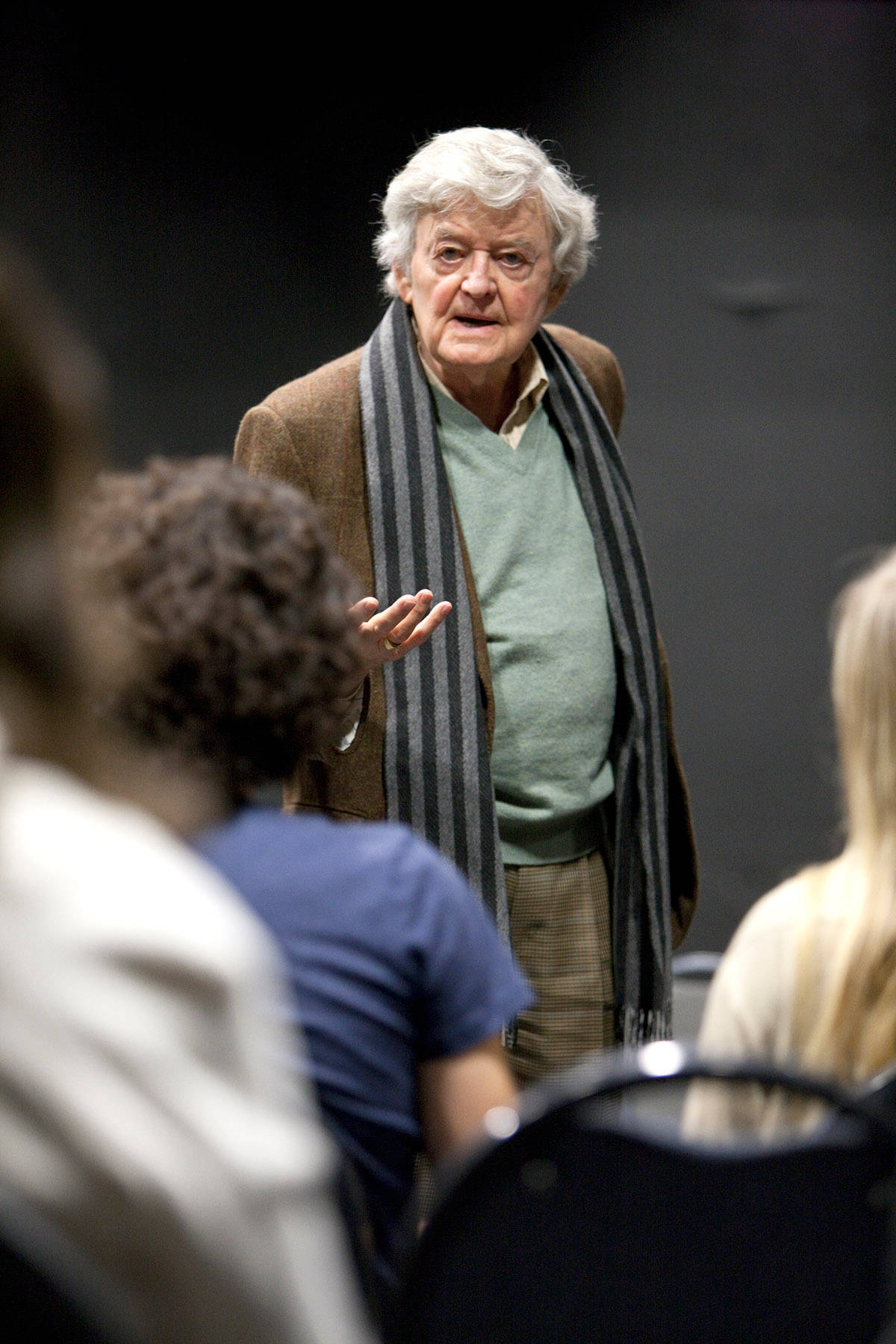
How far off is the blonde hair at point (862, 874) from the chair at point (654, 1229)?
0.65 ft

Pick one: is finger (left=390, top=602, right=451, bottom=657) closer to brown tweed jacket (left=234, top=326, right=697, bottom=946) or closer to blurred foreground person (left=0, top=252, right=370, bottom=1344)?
brown tweed jacket (left=234, top=326, right=697, bottom=946)

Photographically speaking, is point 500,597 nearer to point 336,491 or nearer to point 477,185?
point 336,491

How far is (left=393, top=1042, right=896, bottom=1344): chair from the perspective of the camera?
0.92 m

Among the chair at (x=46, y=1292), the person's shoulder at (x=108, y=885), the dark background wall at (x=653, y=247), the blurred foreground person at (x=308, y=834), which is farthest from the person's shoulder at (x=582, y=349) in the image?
the chair at (x=46, y=1292)

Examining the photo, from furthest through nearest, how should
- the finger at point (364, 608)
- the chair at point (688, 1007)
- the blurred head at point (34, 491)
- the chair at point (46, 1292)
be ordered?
the chair at point (688, 1007) < the finger at point (364, 608) < the blurred head at point (34, 491) < the chair at point (46, 1292)

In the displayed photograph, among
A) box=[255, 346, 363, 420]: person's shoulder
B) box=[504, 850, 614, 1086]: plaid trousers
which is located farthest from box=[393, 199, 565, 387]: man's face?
box=[504, 850, 614, 1086]: plaid trousers

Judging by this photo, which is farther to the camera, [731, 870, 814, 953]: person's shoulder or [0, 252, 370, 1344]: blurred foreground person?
[731, 870, 814, 953]: person's shoulder

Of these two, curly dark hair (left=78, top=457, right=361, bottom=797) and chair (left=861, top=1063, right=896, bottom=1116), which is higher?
curly dark hair (left=78, top=457, right=361, bottom=797)

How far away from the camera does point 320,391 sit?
2162 mm

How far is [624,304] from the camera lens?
3680mm

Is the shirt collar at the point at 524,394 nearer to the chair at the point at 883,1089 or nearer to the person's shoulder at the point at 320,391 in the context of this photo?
the person's shoulder at the point at 320,391

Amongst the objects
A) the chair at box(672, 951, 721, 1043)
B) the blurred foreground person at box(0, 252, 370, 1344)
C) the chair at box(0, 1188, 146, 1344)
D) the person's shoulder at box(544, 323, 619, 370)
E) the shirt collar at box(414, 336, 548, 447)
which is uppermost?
the person's shoulder at box(544, 323, 619, 370)

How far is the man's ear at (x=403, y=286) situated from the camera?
2.26 m

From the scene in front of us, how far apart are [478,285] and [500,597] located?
449mm
